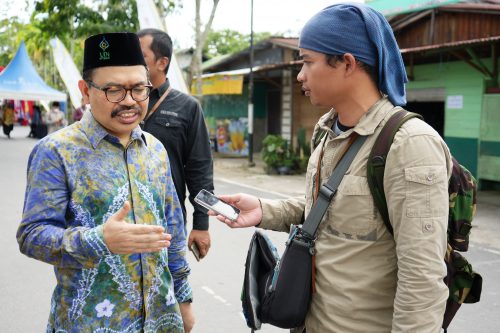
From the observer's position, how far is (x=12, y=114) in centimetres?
2589

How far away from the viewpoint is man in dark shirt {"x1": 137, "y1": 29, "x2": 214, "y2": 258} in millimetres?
3307

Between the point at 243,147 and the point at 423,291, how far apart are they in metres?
18.2

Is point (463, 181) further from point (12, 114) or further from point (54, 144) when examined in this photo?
point (12, 114)

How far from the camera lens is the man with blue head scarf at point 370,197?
157 centimetres

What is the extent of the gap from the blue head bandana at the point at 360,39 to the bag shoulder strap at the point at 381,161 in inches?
5.6

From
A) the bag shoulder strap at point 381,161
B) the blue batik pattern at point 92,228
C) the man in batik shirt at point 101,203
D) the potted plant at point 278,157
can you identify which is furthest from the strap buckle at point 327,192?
the potted plant at point 278,157

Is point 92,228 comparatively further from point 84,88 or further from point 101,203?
point 84,88

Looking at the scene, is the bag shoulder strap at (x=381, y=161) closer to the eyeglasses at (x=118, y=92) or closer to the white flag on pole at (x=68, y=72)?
the eyeglasses at (x=118, y=92)

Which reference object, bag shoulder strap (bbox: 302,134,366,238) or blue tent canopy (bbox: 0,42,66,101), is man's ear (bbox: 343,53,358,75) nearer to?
bag shoulder strap (bbox: 302,134,366,238)

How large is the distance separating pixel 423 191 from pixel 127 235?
0.90 metres

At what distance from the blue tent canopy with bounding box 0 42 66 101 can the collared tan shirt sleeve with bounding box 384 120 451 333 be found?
72.1 ft

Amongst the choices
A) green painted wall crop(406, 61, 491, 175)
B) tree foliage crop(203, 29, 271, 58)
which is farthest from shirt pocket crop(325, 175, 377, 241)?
tree foliage crop(203, 29, 271, 58)

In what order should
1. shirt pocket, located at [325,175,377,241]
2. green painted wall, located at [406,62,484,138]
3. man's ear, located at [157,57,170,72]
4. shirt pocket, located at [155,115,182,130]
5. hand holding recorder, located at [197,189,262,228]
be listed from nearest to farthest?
shirt pocket, located at [325,175,377,241] → hand holding recorder, located at [197,189,262,228] → shirt pocket, located at [155,115,182,130] → man's ear, located at [157,57,170,72] → green painted wall, located at [406,62,484,138]

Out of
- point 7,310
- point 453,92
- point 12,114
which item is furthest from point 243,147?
point 7,310
